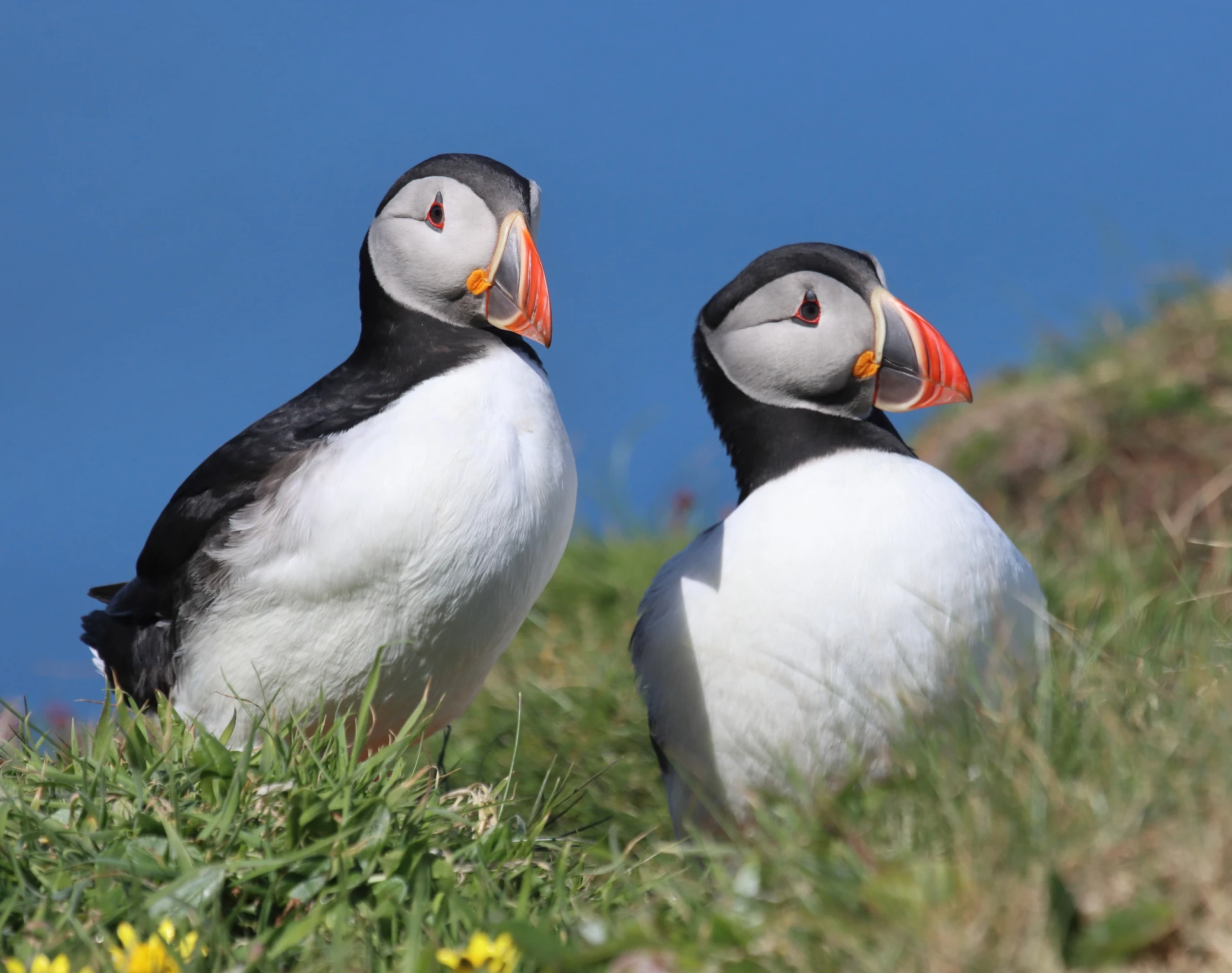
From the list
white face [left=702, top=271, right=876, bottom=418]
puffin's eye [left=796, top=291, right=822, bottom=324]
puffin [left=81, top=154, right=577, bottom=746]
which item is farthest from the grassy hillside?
puffin's eye [left=796, top=291, right=822, bottom=324]

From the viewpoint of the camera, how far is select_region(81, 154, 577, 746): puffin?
3.68 m

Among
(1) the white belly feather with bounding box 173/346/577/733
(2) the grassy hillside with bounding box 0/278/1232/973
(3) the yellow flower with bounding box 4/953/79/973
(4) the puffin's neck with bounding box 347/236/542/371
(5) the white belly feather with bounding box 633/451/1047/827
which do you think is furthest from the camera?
(4) the puffin's neck with bounding box 347/236/542/371

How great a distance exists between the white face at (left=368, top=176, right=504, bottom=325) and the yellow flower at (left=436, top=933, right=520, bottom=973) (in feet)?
6.67

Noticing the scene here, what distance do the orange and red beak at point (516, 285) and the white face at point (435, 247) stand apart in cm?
4

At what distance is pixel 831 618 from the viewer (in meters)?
3.53

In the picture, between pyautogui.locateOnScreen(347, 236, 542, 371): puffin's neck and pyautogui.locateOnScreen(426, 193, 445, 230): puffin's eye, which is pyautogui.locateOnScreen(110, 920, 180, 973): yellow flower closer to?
pyautogui.locateOnScreen(347, 236, 542, 371): puffin's neck

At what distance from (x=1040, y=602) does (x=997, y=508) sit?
356 cm

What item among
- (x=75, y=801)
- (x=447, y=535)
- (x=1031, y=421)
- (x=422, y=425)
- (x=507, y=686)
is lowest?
(x=507, y=686)

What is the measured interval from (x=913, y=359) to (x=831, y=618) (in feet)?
2.87

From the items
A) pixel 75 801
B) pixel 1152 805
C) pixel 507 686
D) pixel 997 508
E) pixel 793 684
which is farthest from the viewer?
pixel 997 508

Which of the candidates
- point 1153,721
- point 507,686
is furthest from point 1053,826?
point 507,686

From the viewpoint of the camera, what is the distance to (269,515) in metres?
3.88

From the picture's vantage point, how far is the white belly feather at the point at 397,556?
366 centimetres

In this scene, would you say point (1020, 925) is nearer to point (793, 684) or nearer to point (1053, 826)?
point (1053, 826)
